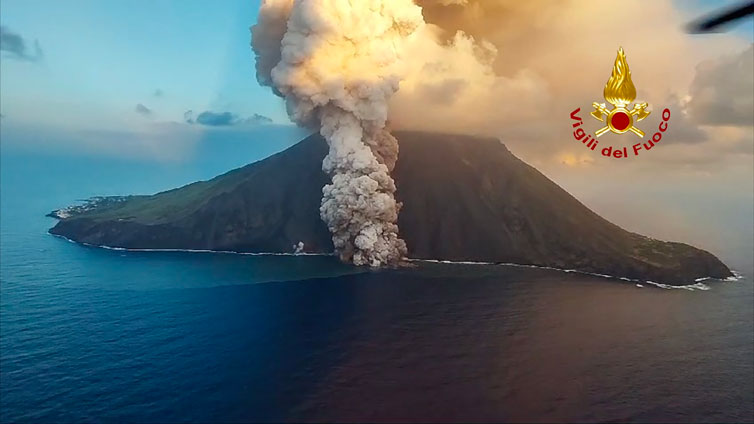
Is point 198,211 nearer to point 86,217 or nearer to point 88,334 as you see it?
point 86,217

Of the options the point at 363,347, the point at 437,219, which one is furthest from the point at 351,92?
the point at 363,347

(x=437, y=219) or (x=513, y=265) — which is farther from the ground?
(x=437, y=219)

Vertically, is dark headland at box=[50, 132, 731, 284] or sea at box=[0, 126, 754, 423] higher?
dark headland at box=[50, 132, 731, 284]

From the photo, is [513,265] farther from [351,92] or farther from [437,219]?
[351,92]

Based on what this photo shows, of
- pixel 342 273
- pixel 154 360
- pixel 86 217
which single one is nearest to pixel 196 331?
pixel 154 360

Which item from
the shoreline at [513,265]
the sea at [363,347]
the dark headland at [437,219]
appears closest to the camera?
the sea at [363,347]
